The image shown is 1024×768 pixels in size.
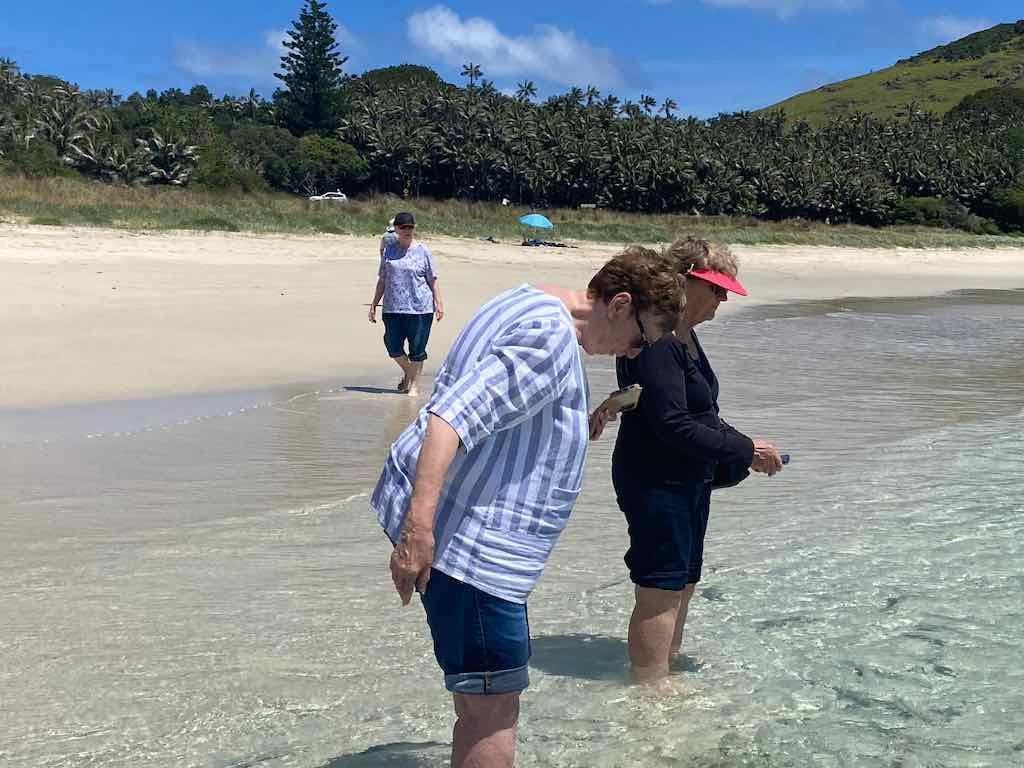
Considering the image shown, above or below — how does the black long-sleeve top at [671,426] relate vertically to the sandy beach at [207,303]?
above

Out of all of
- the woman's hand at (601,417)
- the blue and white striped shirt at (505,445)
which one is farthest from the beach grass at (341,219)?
the blue and white striped shirt at (505,445)

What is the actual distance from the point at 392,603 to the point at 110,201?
26713mm

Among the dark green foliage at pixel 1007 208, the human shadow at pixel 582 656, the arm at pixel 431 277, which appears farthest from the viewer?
the dark green foliage at pixel 1007 208

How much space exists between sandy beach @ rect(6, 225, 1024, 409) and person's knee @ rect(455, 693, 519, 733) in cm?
716

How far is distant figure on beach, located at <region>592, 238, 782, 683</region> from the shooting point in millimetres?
3469

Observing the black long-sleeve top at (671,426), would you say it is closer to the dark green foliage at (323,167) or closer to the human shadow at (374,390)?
the human shadow at (374,390)

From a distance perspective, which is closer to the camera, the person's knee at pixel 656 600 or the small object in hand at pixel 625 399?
the small object in hand at pixel 625 399

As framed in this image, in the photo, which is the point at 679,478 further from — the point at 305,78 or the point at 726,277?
the point at 305,78

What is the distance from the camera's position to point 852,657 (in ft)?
15.1

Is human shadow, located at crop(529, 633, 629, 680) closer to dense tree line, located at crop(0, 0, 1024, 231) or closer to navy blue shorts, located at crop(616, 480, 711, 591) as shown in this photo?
navy blue shorts, located at crop(616, 480, 711, 591)

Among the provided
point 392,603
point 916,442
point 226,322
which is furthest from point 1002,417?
point 226,322

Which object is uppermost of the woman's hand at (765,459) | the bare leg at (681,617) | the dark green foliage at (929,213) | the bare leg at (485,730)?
the dark green foliage at (929,213)

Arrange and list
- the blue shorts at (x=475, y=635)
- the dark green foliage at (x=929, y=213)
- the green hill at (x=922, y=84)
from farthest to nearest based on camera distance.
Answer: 1. the green hill at (x=922, y=84)
2. the dark green foliage at (x=929, y=213)
3. the blue shorts at (x=475, y=635)

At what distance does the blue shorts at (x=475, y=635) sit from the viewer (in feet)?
9.05
